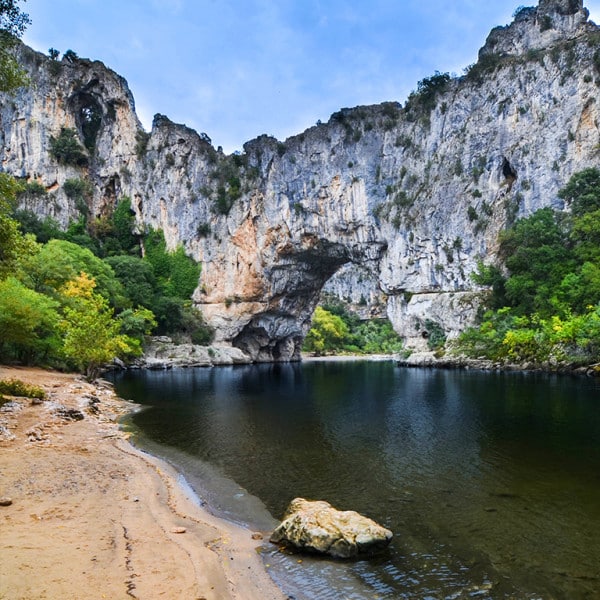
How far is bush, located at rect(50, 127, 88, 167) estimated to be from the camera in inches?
2542

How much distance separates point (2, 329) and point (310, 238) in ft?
139

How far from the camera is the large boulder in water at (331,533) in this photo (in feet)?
23.9

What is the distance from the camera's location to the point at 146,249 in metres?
68.0

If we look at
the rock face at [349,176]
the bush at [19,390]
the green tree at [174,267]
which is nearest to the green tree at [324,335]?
the rock face at [349,176]

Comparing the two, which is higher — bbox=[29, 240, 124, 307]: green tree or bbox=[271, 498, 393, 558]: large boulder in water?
bbox=[29, 240, 124, 307]: green tree

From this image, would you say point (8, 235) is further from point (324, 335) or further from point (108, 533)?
point (324, 335)

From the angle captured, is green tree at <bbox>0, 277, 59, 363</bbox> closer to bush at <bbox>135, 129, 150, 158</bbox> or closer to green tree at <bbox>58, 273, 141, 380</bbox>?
green tree at <bbox>58, 273, 141, 380</bbox>

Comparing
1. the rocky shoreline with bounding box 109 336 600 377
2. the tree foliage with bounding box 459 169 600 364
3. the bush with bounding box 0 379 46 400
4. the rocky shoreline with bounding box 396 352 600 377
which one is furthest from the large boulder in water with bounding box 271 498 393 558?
the rocky shoreline with bounding box 109 336 600 377

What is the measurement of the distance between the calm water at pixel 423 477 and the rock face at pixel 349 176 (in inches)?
1309

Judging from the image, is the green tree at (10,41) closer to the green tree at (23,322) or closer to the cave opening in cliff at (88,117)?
the green tree at (23,322)

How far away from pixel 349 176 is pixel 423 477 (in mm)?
54360

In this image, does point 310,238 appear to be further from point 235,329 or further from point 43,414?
point 43,414

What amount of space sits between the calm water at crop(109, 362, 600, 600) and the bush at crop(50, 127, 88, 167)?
5463 cm

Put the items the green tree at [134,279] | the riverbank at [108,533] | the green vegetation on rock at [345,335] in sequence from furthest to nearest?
the green vegetation on rock at [345,335] < the green tree at [134,279] < the riverbank at [108,533]
